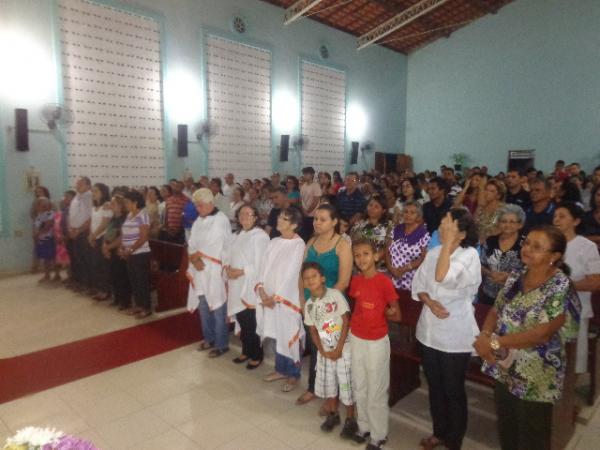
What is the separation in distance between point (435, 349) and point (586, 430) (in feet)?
4.26

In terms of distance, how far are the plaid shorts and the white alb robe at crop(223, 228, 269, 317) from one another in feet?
2.81

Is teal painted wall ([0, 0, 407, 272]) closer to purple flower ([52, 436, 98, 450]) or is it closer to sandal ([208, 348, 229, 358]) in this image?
sandal ([208, 348, 229, 358])

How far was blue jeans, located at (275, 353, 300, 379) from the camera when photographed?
318 centimetres

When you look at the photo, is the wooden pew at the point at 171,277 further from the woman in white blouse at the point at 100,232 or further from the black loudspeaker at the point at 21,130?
the black loudspeaker at the point at 21,130

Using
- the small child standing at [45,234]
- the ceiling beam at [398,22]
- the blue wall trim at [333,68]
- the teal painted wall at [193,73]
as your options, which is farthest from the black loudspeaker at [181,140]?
the ceiling beam at [398,22]

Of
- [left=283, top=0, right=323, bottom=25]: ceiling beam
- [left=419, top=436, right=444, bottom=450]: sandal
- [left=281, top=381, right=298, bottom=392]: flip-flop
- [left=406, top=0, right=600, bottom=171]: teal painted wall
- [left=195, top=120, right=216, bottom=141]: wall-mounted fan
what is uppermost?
[left=283, top=0, right=323, bottom=25]: ceiling beam

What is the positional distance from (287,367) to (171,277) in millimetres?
2226

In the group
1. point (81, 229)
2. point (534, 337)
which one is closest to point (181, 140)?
point (81, 229)

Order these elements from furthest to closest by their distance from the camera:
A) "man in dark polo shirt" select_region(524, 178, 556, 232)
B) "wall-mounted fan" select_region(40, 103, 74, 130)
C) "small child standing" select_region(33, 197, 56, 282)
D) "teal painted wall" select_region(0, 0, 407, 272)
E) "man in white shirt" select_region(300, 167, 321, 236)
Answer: "man in white shirt" select_region(300, 167, 321, 236) < "wall-mounted fan" select_region(40, 103, 74, 130) < "teal painted wall" select_region(0, 0, 407, 272) < "small child standing" select_region(33, 197, 56, 282) < "man in dark polo shirt" select_region(524, 178, 556, 232)

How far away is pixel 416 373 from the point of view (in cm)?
316

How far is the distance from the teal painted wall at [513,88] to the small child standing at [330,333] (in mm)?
11037

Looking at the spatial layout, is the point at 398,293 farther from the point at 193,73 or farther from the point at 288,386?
the point at 193,73

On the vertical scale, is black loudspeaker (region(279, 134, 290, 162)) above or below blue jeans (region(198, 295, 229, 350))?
above

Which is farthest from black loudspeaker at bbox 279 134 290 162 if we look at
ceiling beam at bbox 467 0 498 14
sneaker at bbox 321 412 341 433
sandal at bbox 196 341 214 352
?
sneaker at bbox 321 412 341 433
